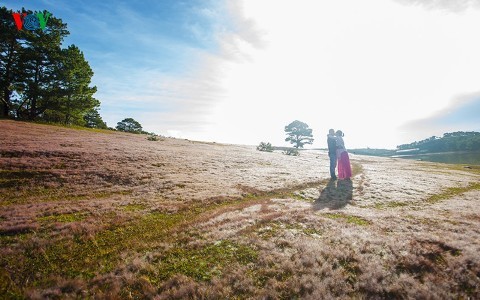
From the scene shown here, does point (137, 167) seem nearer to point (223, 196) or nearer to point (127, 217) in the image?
point (223, 196)

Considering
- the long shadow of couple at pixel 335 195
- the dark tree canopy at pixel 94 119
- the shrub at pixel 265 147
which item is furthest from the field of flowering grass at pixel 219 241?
the dark tree canopy at pixel 94 119

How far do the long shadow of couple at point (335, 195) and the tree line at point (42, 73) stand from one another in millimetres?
61301

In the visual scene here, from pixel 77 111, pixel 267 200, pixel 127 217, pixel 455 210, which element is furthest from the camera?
pixel 77 111

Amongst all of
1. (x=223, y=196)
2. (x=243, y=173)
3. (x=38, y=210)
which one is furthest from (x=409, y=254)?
(x=243, y=173)

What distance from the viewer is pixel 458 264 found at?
8.92m

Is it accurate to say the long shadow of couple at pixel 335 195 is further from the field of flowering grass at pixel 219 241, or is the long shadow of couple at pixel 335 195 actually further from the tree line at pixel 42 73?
the tree line at pixel 42 73

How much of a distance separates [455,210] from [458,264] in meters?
11.4

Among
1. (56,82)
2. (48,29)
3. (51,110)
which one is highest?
(48,29)

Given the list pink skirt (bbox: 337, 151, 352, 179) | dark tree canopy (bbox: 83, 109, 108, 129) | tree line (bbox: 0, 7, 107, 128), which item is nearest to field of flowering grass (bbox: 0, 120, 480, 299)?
pink skirt (bbox: 337, 151, 352, 179)

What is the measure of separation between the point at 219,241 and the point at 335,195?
1530cm

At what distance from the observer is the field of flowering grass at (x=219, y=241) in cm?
799

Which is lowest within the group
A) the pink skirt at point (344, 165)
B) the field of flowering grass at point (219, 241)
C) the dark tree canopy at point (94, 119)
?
the field of flowering grass at point (219, 241)

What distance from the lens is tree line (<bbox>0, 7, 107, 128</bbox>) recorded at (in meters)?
54.6

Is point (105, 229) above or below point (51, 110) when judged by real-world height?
below
